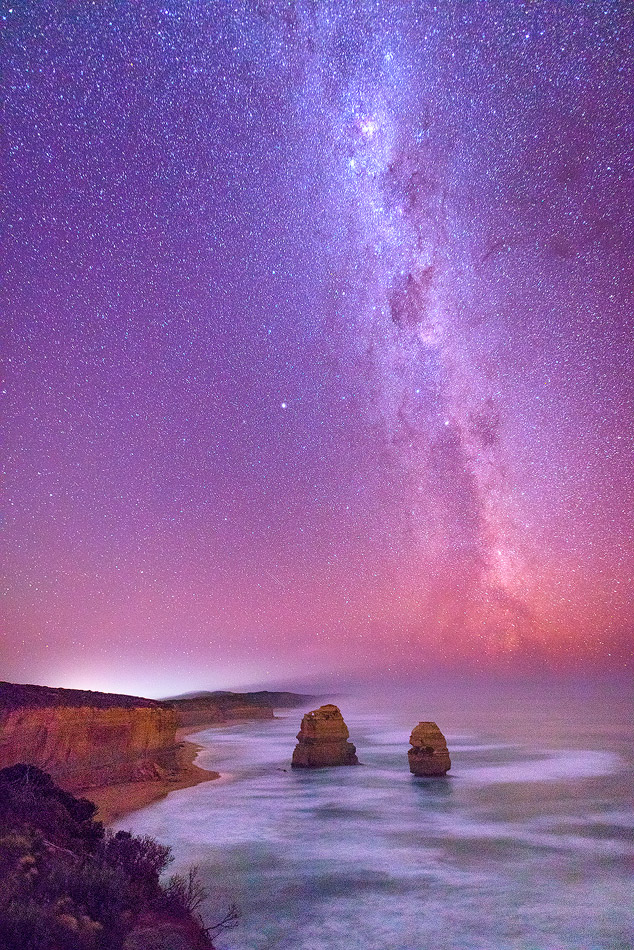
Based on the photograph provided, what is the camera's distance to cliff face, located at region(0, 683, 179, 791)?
74.9ft

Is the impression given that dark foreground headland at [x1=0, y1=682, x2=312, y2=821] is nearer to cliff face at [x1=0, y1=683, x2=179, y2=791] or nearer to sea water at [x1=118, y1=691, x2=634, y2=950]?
cliff face at [x1=0, y1=683, x2=179, y2=791]

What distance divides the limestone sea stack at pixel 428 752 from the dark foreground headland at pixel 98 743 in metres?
13.0

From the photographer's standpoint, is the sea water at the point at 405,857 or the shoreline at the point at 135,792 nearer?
the sea water at the point at 405,857

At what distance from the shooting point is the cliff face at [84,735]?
22844mm

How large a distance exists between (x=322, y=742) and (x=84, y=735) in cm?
1717

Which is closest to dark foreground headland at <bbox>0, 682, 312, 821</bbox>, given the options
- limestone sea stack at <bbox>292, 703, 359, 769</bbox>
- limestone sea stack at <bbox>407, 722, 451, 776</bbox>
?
limestone sea stack at <bbox>292, 703, 359, 769</bbox>

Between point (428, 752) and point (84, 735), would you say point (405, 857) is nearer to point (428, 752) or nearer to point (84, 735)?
point (84, 735)

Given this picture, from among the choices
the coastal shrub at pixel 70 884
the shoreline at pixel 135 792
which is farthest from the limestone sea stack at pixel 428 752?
the coastal shrub at pixel 70 884

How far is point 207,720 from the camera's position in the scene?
106 meters

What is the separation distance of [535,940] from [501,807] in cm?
1801

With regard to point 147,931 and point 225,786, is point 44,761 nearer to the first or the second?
point 225,786

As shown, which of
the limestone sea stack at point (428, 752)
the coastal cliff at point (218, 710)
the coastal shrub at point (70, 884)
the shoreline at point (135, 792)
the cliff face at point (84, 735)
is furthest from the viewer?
the coastal cliff at point (218, 710)

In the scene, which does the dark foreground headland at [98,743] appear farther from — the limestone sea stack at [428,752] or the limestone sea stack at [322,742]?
the limestone sea stack at [428,752]

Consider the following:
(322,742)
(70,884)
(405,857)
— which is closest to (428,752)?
(322,742)
